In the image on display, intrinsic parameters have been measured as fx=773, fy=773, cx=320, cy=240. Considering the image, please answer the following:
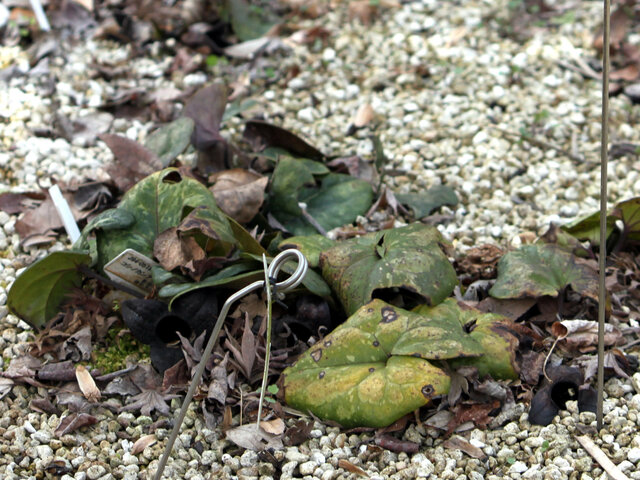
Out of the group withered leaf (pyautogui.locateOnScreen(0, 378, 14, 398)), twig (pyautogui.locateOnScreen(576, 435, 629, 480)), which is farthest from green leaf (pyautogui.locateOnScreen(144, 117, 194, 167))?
twig (pyautogui.locateOnScreen(576, 435, 629, 480))

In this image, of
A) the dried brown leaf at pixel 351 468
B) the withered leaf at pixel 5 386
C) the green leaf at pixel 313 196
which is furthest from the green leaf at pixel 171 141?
the dried brown leaf at pixel 351 468

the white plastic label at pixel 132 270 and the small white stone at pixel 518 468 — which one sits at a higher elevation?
the white plastic label at pixel 132 270

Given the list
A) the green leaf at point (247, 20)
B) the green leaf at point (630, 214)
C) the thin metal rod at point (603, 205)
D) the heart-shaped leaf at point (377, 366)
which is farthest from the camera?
the green leaf at point (247, 20)

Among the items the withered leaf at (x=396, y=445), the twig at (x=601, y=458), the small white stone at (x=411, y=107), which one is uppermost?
the small white stone at (x=411, y=107)

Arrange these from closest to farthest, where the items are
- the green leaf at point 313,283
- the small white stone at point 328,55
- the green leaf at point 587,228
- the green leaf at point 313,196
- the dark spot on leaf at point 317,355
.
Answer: the dark spot on leaf at point 317,355 < the green leaf at point 313,283 < the green leaf at point 587,228 < the green leaf at point 313,196 < the small white stone at point 328,55

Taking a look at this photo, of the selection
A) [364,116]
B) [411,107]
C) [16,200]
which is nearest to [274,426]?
[16,200]

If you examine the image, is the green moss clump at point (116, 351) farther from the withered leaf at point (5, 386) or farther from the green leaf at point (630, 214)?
the green leaf at point (630, 214)

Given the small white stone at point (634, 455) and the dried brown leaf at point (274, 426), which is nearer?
the small white stone at point (634, 455)
